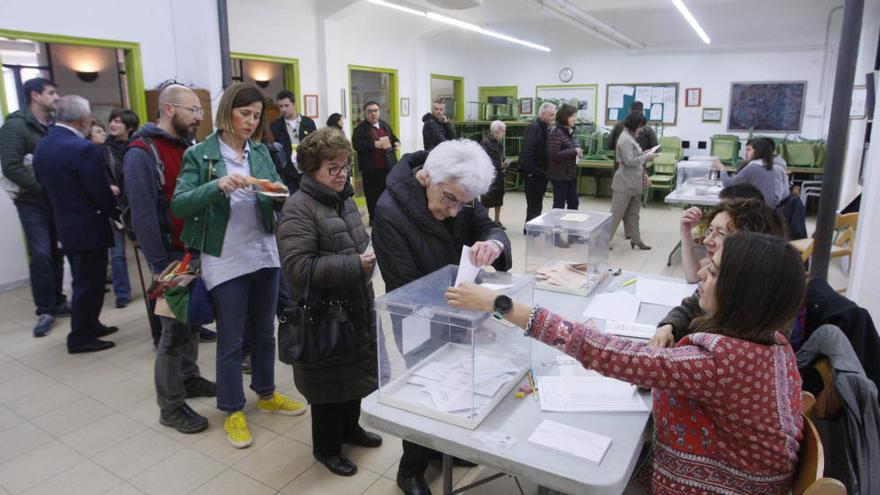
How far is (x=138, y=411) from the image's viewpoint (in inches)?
126

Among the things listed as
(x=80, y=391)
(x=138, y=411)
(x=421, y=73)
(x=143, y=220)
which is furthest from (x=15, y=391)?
(x=421, y=73)

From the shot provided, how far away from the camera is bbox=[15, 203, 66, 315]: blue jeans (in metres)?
4.39

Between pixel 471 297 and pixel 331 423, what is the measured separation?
1382 millimetres

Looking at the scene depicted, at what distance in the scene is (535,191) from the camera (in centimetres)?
693

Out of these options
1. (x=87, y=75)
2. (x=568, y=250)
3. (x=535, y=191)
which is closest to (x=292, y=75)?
(x=87, y=75)

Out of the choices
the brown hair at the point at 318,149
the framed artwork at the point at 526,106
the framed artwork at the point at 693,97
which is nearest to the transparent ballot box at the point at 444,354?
the brown hair at the point at 318,149

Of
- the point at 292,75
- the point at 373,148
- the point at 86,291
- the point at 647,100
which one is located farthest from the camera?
the point at 647,100

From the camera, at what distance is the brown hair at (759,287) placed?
4.30ft

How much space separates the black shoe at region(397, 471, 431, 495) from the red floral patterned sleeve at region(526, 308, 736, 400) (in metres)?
1.21

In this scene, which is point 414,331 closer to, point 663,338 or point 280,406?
point 663,338

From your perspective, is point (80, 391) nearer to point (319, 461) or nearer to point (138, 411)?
point (138, 411)

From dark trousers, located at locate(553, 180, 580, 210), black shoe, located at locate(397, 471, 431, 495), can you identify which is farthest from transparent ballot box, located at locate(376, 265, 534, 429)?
dark trousers, located at locate(553, 180, 580, 210)

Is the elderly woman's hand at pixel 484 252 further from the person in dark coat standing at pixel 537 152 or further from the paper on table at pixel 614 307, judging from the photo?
the person in dark coat standing at pixel 537 152

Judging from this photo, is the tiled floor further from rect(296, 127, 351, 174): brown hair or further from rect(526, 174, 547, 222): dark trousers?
rect(526, 174, 547, 222): dark trousers
